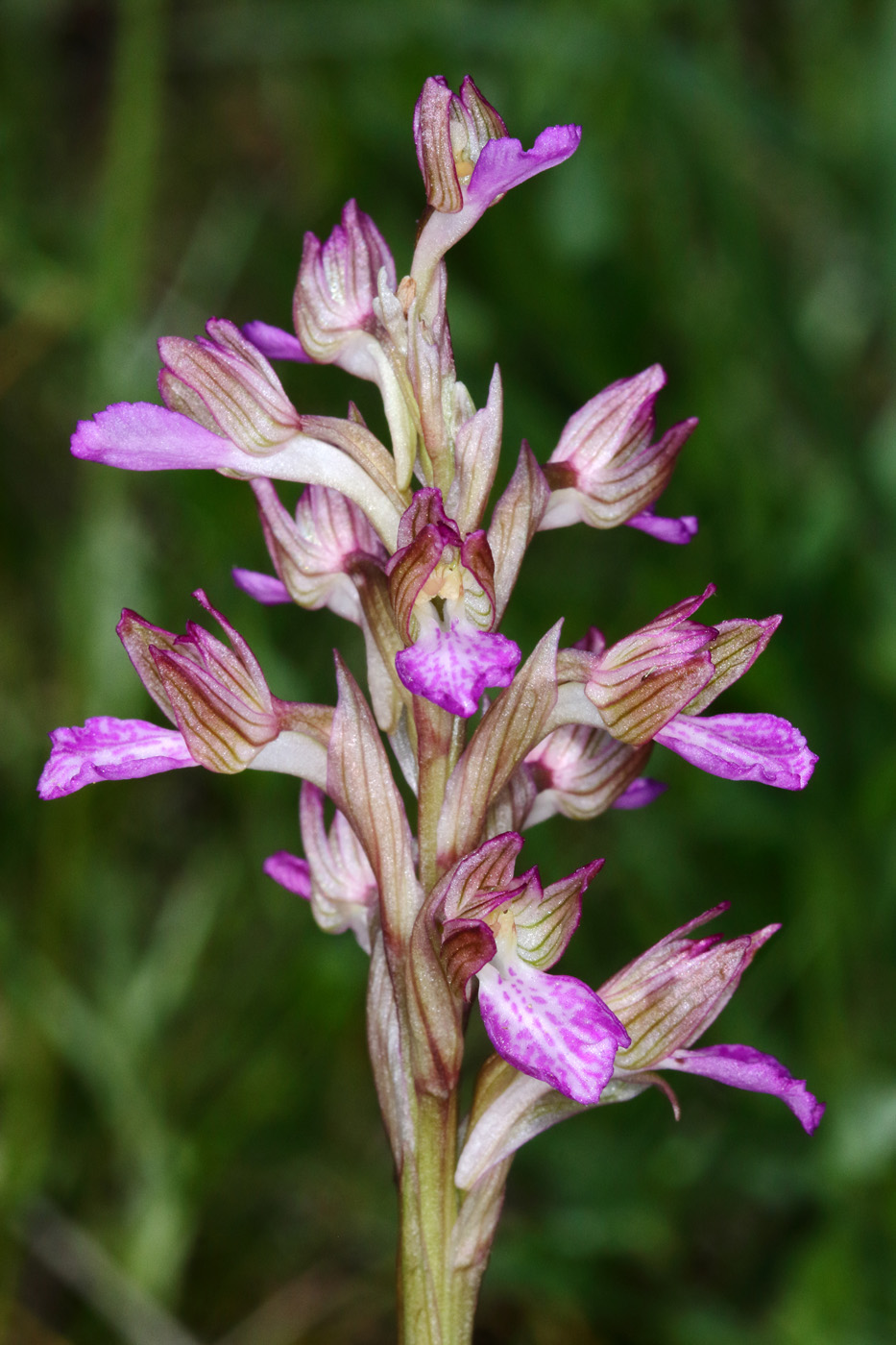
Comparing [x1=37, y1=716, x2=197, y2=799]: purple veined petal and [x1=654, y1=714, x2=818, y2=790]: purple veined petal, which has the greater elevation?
[x1=37, y1=716, x2=197, y2=799]: purple veined petal

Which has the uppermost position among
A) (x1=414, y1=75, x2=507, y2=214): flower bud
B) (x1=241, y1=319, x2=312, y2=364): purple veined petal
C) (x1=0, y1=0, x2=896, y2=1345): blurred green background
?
(x1=414, y1=75, x2=507, y2=214): flower bud

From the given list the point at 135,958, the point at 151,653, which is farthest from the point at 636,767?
the point at 135,958

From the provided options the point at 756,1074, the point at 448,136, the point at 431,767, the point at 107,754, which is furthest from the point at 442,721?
the point at 448,136

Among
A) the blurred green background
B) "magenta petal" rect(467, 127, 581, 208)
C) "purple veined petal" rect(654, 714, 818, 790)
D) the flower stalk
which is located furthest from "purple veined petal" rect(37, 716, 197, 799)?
the blurred green background

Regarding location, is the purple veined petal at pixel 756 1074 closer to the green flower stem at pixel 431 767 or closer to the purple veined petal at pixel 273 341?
the green flower stem at pixel 431 767

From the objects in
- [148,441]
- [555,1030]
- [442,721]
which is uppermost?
[148,441]

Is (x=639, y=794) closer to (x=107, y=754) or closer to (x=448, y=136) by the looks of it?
(x=107, y=754)

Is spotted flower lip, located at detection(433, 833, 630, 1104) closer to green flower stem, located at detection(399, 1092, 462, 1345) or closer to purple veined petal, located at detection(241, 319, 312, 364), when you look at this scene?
green flower stem, located at detection(399, 1092, 462, 1345)

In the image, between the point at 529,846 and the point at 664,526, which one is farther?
the point at 529,846

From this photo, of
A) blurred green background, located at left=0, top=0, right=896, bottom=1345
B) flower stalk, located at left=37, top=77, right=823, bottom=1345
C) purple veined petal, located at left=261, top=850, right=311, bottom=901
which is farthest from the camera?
blurred green background, located at left=0, top=0, right=896, bottom=1345
